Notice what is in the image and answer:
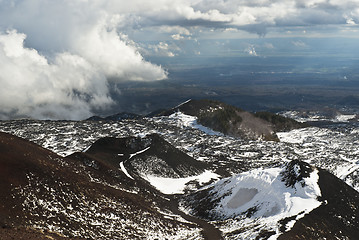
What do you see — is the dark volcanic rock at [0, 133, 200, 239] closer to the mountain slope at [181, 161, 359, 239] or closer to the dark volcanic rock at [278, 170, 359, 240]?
the mountain slope at [181, 161, 359, 239]

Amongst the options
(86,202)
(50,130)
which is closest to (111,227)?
(86,202)

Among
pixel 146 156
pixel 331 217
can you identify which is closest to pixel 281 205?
pixel 331 217

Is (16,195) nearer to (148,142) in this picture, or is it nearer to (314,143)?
(148,142)

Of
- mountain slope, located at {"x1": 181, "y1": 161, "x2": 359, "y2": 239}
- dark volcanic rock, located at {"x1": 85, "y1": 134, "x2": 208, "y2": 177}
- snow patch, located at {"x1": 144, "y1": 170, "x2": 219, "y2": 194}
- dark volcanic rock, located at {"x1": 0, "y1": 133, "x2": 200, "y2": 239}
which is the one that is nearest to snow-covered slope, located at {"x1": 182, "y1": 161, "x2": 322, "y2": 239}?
mountain slope, located at {"x1": 181, "y1": 161, "x2": 359, "y2": 239}

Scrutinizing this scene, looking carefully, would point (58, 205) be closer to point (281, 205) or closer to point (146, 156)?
point (281, 205)

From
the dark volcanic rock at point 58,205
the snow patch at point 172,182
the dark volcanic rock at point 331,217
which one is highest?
the dark volcanic rock at point 58,205

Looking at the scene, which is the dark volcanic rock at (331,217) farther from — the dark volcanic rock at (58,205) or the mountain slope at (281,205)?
the dark volcanic rock at (58,205)

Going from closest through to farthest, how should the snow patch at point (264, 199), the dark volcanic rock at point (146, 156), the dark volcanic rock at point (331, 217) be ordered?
the dark volcanic rock at point (331, 217) → the snow patch at point (264, 199) → the dark volcanic rock at point (146, 156)

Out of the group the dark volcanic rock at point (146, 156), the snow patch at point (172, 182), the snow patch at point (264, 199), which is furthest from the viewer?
the dark volcanic rock at point (146, 156)

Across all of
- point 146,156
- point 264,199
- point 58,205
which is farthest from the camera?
point 146,156

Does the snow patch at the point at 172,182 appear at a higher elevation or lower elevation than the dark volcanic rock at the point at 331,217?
lower

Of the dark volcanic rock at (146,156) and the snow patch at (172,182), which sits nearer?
the snow patch at (172,182)

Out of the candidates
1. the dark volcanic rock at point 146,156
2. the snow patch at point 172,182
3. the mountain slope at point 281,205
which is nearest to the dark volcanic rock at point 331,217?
the mountain slope at point 281,205
